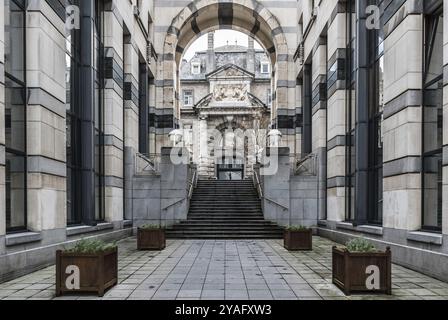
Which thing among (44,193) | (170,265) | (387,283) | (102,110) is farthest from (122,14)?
(387,283)

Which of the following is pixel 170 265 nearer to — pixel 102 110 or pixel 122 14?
pixel 102 110

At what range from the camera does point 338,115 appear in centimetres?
1789

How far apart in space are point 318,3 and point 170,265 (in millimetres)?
15737

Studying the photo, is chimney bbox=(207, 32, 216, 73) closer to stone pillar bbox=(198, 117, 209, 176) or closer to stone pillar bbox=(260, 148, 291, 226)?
stone pillar bbox=(198, 117, 209, 176)

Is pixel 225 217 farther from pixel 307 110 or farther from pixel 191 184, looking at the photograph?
pixel 307 110

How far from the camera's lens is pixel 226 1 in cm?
2778

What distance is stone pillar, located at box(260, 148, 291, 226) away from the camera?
20938 mm

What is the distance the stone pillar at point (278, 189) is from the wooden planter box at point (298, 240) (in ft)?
18.8

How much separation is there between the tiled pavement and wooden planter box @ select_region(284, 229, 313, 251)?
52cm

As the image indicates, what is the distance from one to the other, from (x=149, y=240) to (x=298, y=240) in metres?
5.39

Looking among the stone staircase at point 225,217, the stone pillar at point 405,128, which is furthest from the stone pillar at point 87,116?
the stone pillar at point 405,128

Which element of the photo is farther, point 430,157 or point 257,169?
point 257,169

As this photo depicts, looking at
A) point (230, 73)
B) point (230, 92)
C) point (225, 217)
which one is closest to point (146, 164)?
point (225, 217)

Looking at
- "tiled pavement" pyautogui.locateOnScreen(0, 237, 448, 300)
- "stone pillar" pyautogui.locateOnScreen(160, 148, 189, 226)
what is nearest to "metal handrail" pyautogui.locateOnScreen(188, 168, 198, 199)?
"stone pillar" pyautogui.locateOnScreen(160, 148, 189, 226)
